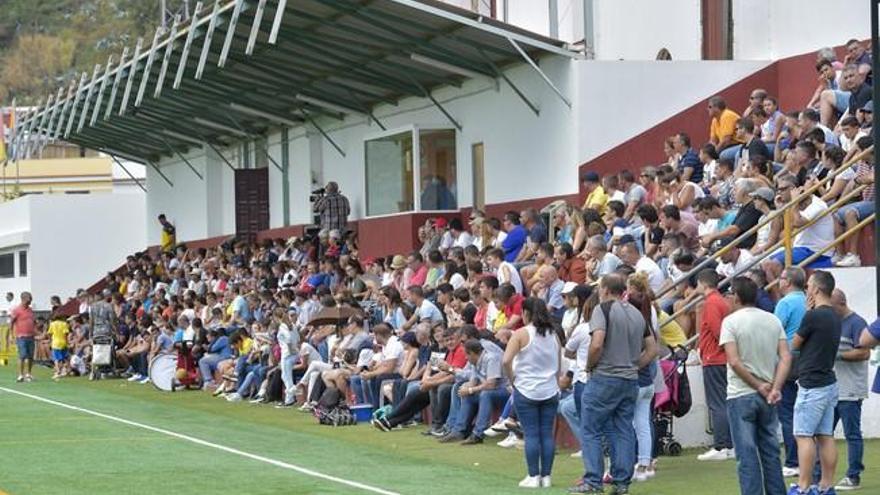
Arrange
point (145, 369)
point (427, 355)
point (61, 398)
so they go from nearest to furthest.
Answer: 1. point (427, 355)
2. point (61, 398)
3. point (145, 369)

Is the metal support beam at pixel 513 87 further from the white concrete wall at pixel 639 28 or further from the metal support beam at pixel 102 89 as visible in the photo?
the metal support beam at pixel 102 89

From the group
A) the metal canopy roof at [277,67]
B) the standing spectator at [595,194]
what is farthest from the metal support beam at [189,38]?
the standing spectator at [595,194]

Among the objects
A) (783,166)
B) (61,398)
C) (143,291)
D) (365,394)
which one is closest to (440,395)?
(365,394)

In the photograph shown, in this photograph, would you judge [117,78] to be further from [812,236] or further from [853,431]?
[853,431]

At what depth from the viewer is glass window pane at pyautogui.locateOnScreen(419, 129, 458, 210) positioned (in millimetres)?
33469

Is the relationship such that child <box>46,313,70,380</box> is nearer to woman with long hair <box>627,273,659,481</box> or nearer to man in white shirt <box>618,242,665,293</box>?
man in white shirt <box>618,242,665,293</box>

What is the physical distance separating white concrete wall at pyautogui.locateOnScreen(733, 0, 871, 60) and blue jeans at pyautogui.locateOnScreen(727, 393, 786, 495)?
1403 cm

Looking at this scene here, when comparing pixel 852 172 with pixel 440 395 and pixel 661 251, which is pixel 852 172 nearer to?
pixel 661 251

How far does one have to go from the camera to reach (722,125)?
25484 mm

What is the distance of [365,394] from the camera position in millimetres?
25516

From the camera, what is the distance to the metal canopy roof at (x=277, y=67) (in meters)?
29.9

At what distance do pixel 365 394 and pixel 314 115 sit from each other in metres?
15.9

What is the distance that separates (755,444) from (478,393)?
7.65 meters

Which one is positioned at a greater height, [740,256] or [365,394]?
[740,256]
